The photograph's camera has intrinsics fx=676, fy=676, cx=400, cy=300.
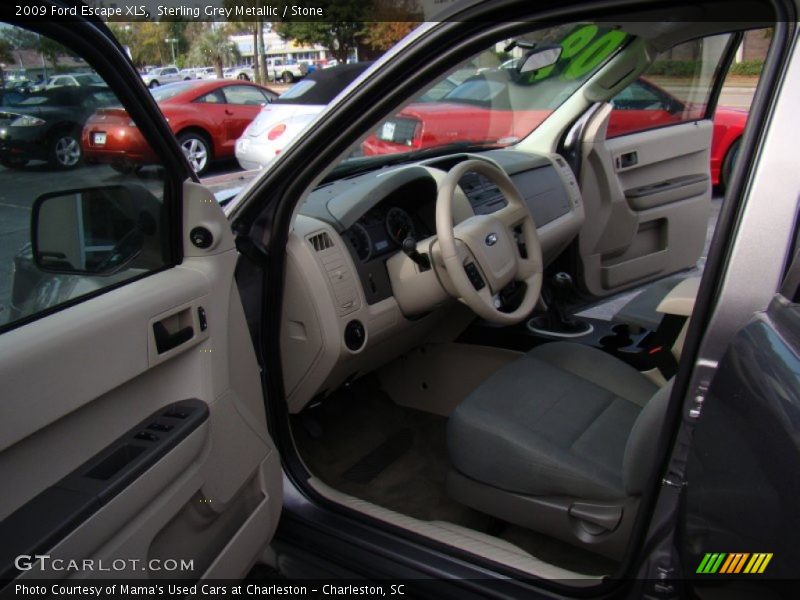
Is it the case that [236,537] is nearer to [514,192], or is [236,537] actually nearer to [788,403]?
[788,403]

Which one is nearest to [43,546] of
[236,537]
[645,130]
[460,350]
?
[236,537]

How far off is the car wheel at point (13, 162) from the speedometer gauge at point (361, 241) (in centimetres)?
115

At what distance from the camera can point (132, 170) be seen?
1.44 m

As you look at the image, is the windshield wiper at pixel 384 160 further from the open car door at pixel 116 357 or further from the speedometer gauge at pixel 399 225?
the open car door at pixel 116 357

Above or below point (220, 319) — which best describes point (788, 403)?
above

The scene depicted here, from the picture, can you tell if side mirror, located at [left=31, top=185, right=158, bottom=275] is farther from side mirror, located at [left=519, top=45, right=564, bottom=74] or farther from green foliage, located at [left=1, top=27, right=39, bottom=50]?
side mirror, located at [left=519, top=45, right=564, bottom=74]

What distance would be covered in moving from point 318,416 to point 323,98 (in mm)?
5399

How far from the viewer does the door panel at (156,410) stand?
113 centimetres

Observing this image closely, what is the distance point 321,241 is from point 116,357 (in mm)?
918

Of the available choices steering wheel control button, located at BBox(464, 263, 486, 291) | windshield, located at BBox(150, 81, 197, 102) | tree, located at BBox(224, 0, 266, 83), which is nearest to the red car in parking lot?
tree, located at BBox(224, 0, 266, 83)

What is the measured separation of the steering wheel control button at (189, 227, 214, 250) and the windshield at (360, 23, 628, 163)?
113 cm

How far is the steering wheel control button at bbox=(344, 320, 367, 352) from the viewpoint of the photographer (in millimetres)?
2137

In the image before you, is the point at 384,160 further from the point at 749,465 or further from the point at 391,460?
the point at 749,465

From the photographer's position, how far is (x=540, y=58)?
2975mm
